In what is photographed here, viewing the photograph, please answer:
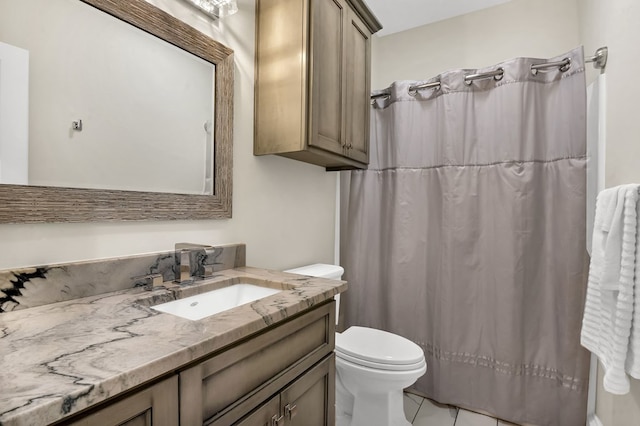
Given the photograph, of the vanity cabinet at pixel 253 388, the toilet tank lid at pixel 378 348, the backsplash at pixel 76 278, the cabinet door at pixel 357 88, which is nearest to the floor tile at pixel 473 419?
the toilet tank lid at pixel 378 348

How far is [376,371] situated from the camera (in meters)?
1.49

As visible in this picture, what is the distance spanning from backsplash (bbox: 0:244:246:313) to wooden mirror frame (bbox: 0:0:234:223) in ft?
0.46

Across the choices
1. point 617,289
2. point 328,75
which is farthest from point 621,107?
point 328,75

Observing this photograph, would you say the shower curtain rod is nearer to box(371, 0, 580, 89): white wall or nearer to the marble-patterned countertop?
box(371, 0, 580, 89): white wall

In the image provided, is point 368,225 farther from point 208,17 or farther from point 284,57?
point 208,17

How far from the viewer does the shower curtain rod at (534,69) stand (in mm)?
1562

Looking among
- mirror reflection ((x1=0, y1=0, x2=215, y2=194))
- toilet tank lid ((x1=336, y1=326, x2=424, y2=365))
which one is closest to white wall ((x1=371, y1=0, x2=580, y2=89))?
mirror reflection ((x1=0, y1=0, x2=215, y2=194))

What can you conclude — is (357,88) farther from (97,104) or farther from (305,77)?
(97,104)

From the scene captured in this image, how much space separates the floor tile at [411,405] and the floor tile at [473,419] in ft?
0.77

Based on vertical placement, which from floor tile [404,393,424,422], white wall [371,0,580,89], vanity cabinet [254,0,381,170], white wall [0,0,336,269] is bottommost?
floor tile [404,393,424,422]

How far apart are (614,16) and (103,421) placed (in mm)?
2269

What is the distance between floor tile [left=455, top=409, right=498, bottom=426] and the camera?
1.81 metres

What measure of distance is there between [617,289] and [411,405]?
52.0 inches

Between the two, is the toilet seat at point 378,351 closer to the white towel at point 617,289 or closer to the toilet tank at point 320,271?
the toilet tank at point 320,271
